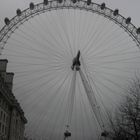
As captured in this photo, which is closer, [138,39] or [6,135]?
[138,39]

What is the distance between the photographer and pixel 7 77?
354ft

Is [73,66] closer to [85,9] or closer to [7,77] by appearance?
[85,9]

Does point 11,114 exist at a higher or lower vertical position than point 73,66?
lower

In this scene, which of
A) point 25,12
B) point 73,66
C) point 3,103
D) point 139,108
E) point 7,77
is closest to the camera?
point 139,108

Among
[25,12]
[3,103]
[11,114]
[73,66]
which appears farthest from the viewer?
[11,114]

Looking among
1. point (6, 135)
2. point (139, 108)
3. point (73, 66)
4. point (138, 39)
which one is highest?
point (138, 39)

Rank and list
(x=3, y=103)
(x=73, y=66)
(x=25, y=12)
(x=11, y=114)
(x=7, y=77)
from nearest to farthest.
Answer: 1. (x=73, y=66)
2. (x=25, y=12)
3. (x=3, y=103)
4. (x=11, y=114)
5. (x=7, y=77)

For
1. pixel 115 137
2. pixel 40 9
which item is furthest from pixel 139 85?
pixel 40 9

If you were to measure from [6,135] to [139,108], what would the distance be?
2028 inches

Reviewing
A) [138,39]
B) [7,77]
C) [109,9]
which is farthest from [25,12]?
[7,77]

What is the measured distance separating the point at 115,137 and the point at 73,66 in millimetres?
14854

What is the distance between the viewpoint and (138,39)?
210 feet

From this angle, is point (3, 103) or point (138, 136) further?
point (3, 103)

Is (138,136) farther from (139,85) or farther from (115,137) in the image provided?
(115,137)
